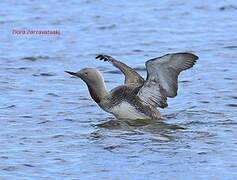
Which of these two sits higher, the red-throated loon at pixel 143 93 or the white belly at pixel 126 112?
Result: the red-throated loon at pixel 143 93

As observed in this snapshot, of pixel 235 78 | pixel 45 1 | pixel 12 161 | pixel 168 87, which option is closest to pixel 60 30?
pixel 45 1

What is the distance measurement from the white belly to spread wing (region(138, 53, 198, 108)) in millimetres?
178

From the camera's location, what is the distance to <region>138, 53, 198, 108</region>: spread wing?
1251 centimetres

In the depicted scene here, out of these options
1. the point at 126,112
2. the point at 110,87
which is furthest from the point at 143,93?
the point at 110,87

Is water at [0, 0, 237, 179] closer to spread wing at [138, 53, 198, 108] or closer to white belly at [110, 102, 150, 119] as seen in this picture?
white belly at [110, 102, 150, 119]

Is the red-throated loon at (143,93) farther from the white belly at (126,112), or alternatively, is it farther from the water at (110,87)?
the water at (110,87)

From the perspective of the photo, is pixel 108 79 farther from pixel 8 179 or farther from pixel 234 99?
pixel 8 179

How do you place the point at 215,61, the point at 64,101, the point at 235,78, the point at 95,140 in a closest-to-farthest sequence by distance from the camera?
the point at 95,140 < the point at 64,101 < the point at 235,78 < the point at 215,61

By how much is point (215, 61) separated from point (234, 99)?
101 inches

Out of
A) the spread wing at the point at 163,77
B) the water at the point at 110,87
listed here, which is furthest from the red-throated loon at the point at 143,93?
the water at the point at 110,87

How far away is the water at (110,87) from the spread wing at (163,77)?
0.31 m

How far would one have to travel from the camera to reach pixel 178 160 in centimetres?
1048

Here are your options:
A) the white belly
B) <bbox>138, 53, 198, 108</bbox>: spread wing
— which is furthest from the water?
<bbox>138, 53, 198, 108</bbox>: spread wing

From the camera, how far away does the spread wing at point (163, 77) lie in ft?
41.0
